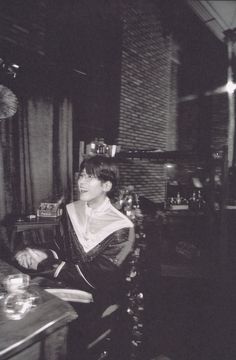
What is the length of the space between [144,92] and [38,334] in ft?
20.2

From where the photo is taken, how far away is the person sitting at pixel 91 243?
2.23 m

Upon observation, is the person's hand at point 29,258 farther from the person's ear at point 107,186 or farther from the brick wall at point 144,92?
the brick wall at point 144,92

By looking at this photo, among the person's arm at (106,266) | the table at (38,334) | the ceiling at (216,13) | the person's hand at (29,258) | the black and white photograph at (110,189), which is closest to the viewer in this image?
the table at (38,334)

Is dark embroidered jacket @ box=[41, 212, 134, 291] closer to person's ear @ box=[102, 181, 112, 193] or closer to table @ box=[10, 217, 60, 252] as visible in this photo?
person's ear @ box=[102, 181, 112, 193]

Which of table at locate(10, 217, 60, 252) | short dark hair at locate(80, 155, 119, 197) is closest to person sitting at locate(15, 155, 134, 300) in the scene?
short dark hair at locate(80, 155, 119, 197)

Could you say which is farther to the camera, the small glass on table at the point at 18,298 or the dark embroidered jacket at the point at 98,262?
the dark embroidered jacket at the point at 98,262

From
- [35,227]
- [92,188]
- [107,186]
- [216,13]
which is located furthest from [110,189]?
[216,13]

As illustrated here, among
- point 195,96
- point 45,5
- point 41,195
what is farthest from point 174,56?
point 41,195

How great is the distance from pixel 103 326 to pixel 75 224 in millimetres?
1001

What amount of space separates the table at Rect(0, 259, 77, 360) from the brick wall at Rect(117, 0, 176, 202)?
14.8 ft

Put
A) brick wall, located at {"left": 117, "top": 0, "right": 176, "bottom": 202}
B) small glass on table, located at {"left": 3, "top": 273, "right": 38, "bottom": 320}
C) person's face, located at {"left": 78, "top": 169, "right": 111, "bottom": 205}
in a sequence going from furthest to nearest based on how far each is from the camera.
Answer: brick wall, located at {"left": 117, "top": 0, "right": 176, "bottom": 202}, person's face, located at {"left": 78, "top": 169, "right": 111, "bottom": 205}, small glass on table, located at {"left": 3, "top": 273, "right": 38, "bottom": 320}

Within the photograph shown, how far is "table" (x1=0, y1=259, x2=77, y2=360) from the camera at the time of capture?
1252 mm

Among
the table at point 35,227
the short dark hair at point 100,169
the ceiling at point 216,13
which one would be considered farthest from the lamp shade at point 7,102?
the ceiling at point 216,13

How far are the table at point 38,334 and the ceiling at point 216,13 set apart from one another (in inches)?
330
